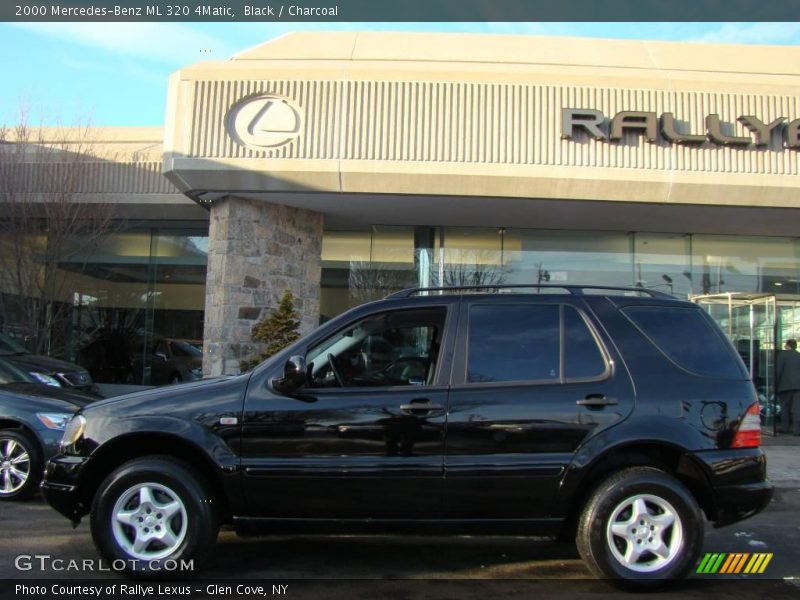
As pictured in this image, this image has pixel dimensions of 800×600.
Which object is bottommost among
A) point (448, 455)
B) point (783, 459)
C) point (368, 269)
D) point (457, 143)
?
point (783, 459)

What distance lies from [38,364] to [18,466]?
226cm

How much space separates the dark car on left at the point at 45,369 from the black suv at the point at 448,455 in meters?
4.32

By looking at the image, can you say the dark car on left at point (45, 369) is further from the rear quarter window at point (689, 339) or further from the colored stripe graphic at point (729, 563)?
the colored stripe graphic at point (729, 563)

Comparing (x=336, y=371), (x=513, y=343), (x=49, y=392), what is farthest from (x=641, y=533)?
(x=49, y=392)

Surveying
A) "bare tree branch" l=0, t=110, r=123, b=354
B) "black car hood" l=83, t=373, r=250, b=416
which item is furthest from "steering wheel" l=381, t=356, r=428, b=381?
"bare tree branch" l=0, t=110, r=123, b=354

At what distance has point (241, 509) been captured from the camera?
4.25 m

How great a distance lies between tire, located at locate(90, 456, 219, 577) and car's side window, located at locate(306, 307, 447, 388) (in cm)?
105

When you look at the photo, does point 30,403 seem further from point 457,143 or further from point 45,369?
point 457,143

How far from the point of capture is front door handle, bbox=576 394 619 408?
427 cm

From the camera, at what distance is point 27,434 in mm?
6703

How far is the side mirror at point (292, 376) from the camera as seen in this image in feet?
13.9

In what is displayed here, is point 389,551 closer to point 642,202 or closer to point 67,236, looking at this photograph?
point 642,202

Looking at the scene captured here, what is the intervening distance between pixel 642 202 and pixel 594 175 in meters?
0.97

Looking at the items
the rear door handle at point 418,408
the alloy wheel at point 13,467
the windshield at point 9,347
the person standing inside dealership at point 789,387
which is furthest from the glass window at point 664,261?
the alloy wheel at point 13,467
